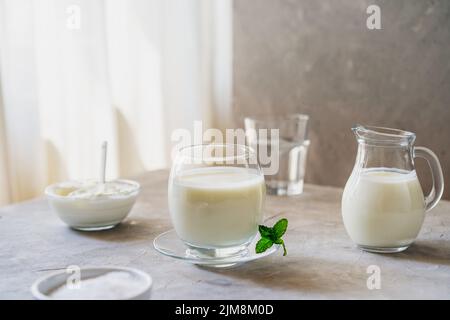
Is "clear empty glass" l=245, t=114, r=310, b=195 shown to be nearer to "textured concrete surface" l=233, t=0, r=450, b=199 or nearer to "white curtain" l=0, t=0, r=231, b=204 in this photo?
"textured concrete surface" l=233, t=0, r=450, b=199

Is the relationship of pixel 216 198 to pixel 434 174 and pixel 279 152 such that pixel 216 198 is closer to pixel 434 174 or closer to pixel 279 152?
pixel 434 174

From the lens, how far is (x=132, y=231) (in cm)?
112

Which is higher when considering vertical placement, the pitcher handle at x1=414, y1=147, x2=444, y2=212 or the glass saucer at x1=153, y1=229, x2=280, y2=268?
the pitcher handle at x1=414, y1=147, x2=444, y2=212

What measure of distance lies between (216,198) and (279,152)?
56 centimetres

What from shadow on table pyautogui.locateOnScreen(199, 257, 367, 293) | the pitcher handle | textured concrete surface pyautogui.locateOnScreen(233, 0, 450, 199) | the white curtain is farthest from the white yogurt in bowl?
textured concrete surface pyautogui.locateOnScreen(233, 0, 450, 199)

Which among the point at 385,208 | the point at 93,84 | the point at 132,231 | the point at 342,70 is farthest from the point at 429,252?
the point at 93,84

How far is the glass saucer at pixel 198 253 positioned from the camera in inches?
35.3

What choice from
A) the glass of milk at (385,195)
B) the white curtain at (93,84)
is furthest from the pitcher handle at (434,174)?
the white curtain at (93,84)

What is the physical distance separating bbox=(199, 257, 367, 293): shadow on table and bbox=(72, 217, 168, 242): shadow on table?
0.70ft

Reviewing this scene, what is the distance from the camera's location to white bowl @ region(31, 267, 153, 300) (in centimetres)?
70

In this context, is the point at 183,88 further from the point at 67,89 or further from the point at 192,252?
the point at 192,252

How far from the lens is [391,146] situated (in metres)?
0.98

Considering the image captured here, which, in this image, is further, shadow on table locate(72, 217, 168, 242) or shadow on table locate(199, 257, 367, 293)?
shadow on table locate(72, 217, 168, 242)
